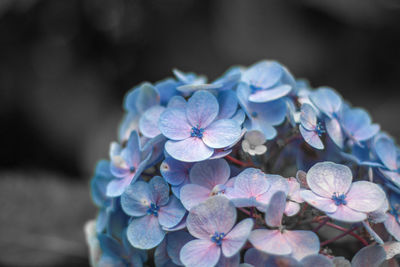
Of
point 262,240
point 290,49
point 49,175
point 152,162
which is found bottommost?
point 49,175

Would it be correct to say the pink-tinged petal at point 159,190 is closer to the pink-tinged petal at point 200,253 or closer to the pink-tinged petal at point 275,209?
the pink-tinged petal at point 200,253

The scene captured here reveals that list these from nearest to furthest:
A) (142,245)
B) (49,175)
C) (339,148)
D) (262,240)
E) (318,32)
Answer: (262,240)
(142,245)
(339,148)
(49,175)
(318,32)

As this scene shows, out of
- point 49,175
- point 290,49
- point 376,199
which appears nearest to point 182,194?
point 376,199

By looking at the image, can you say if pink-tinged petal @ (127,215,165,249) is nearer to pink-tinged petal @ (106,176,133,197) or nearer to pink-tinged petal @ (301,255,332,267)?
pink-tinged petal @ (106,176,133,197)

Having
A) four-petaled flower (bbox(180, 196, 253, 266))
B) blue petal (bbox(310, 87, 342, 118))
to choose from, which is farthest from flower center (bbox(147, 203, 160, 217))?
blue petal (bbox(310, 87, 342, 118))

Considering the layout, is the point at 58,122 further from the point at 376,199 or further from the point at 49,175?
the point at 376,199

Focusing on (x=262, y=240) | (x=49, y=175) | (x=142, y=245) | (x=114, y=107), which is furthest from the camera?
(x=114, y=107)

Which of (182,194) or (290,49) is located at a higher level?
(290,49)
